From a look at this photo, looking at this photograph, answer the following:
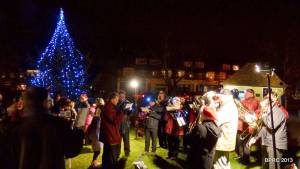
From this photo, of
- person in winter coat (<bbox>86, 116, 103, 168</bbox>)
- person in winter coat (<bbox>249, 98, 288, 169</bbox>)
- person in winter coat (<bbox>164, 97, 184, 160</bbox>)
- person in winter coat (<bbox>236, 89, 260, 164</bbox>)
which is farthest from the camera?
person in winter coat (<bbox>164, 97, 184, 160</bbox>)

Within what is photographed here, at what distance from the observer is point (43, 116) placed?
338 centimetres

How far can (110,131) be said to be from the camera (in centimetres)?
802

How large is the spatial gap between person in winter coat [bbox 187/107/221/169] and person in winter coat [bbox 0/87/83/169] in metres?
3.17

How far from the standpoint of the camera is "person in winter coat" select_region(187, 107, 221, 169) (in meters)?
6.05

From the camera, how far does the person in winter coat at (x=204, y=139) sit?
605cm

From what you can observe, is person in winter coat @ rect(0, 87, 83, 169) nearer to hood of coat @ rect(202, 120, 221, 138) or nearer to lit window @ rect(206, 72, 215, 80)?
hood of coat @ rect(202, 120, 221, 138)

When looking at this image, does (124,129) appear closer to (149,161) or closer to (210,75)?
(149,161)

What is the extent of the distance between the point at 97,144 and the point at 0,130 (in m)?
→ 5.61

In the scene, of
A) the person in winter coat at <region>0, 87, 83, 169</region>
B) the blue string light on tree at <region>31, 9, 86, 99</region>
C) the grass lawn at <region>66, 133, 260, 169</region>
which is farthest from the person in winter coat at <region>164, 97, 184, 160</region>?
the blue string light on tree at <region>31, 9, 86, 99</region>

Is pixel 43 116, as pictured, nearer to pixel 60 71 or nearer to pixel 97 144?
pixel 97 144

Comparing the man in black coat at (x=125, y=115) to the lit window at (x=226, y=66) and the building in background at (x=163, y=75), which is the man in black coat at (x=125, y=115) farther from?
the lit window at (x=226, y=66)

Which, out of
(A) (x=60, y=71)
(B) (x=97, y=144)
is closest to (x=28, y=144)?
(B) (x=97, y=144)

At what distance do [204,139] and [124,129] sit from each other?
15.7ft

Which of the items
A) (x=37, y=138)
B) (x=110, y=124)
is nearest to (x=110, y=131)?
(x=110, y=124)
